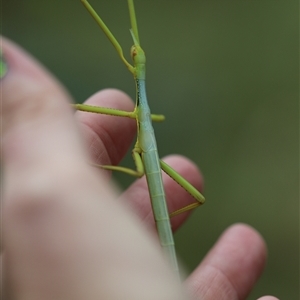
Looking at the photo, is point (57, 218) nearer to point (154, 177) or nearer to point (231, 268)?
point (154, 177)

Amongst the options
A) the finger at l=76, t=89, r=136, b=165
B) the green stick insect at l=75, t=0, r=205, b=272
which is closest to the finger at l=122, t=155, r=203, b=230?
the finger at l=76, t=89, r=136, b=165

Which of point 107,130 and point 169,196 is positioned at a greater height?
point 107,130

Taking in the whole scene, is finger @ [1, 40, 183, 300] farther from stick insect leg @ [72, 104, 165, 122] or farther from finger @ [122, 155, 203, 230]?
finger @ [122, 155, 203, 230]

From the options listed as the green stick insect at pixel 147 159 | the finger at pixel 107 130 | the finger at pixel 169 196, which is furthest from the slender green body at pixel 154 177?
the finger at pixel 169 196

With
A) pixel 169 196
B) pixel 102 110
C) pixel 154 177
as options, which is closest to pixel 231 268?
pixel 169 196

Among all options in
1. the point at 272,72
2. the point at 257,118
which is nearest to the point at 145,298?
the point at 257,118

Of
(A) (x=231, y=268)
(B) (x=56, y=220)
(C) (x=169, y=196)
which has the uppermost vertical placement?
(B) (x=56, y=220)
